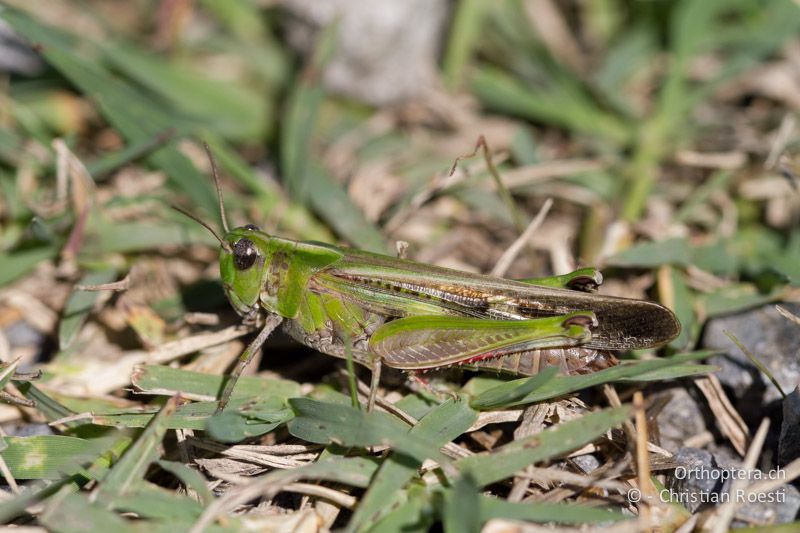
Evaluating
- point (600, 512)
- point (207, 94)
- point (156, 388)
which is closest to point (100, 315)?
point (156, 388)

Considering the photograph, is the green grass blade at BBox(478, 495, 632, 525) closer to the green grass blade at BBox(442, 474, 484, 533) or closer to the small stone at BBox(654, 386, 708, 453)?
the green grass blade at BBox(442, 474, 484, 533)

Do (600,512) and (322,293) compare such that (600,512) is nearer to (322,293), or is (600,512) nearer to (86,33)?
(322,293)

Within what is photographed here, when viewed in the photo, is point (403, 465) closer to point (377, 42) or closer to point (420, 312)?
point (420, 312)

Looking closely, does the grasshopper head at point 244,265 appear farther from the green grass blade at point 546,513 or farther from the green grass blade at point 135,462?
the green grass blade at point 546,513

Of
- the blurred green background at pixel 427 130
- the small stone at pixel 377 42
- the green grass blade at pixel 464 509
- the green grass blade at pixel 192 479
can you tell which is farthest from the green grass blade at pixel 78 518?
the small stone at pixel 377 42

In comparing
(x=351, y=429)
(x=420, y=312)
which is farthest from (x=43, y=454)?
(x=420, y=312)

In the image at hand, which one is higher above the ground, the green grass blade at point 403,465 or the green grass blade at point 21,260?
the green grass blade at point 21,260

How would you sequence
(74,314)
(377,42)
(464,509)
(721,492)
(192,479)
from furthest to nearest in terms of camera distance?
(377,42), (74,314), (721,492), (192,479), (464,509)

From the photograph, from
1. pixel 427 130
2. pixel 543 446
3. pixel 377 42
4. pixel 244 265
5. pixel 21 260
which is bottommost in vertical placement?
pixel 543 446
